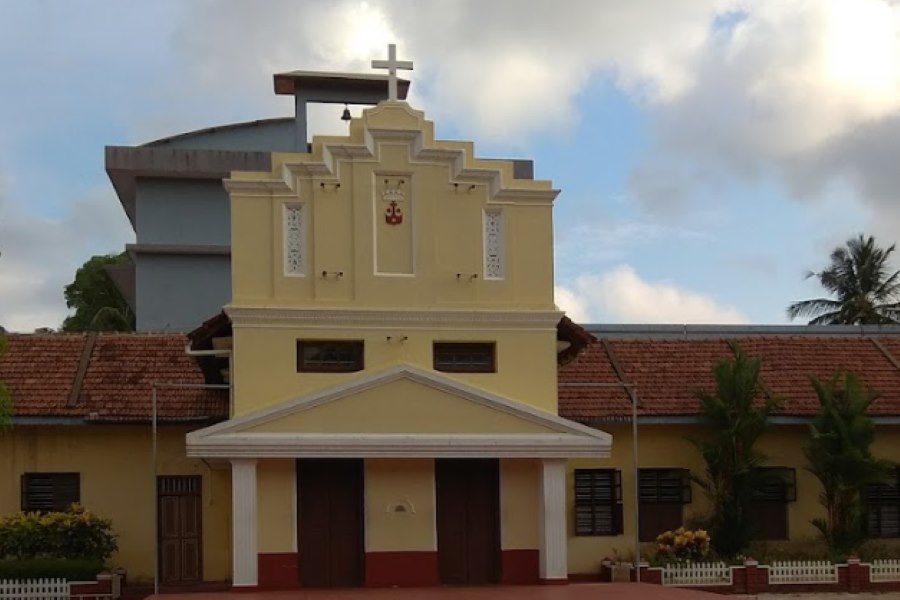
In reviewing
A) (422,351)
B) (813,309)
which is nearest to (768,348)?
(422,351)

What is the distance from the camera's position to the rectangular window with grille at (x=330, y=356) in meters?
19.5

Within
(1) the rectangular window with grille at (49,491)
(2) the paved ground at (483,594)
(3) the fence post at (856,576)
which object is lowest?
(3) the fence post at (856,576)

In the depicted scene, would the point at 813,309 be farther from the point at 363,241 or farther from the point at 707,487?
the point at 363,241

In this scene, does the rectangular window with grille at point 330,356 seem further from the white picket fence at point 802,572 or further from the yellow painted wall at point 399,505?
the white picket fence at point 802,572

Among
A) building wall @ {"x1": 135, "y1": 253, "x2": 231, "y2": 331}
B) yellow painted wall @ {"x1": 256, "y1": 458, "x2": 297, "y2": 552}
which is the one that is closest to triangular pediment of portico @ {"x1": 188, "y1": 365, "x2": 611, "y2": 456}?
yellow painted wall @ {"x1": 256, "y1": 458, "x2": 297, "y2": 552}

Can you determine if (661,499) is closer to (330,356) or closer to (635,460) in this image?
(635,460)

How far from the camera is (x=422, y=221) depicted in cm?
1989

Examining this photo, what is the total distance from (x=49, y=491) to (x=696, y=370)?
40.9 feet

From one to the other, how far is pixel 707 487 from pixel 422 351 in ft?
21.5

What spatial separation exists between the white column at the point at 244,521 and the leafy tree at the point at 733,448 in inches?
333

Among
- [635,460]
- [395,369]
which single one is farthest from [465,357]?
[635,460]

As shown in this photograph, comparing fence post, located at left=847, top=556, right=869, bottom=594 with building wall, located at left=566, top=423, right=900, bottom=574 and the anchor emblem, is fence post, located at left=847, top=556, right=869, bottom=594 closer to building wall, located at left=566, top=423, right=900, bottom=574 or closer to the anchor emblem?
building wall, located at left=566, top=423, right=900, bottom=574

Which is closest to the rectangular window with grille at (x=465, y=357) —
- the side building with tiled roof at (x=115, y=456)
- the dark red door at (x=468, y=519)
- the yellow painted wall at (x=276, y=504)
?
the dark red door at (x=468, y=519)

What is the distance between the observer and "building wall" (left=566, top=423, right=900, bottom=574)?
2252cm
